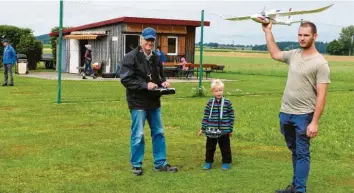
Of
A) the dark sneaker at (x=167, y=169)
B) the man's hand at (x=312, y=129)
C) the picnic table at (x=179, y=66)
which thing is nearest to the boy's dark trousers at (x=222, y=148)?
the dark sneaker at (x=167, y=169)

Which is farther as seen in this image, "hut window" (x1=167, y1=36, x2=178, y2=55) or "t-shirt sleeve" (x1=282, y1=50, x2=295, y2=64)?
"hut window" (x1=167, y1=36, x2=178, y2=55)

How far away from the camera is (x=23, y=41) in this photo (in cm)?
3247

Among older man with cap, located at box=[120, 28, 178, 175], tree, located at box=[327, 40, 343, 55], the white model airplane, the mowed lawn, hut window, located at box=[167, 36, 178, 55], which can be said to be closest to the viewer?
the white model airplane

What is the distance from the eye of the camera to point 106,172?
642cm

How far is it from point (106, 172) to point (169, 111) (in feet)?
19.9

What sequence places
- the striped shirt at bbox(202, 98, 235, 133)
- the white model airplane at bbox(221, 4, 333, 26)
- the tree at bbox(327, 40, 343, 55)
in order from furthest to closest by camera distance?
the tree at bbox(327, 40, 343, 55) → the striped shirt at bbox(202, 98, 235, 133) → the white model airplane at bbox(221, 4, 333, 26)

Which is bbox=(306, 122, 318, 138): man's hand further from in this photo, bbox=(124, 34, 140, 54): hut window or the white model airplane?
bbox=(124, 34, 140, 54): hut window

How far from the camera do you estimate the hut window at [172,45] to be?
28.0 meters

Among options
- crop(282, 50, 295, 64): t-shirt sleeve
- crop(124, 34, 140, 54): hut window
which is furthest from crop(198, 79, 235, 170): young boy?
crop(124, 34, 140, 54): hut window

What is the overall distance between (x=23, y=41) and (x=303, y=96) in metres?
29.6

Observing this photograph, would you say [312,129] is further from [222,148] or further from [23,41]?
→ [23,41]

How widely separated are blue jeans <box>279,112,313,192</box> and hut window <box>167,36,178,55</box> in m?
22.7

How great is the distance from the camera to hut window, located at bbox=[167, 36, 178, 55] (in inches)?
1101

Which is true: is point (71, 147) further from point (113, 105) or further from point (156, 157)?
point (113, 105)
